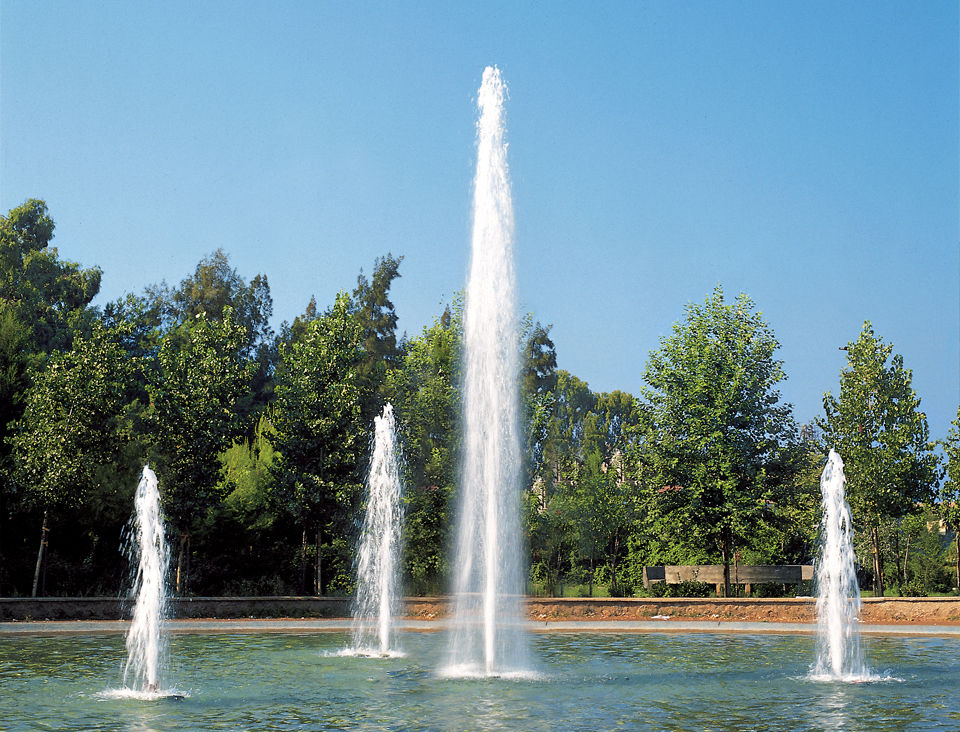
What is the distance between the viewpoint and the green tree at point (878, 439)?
30.3 meters

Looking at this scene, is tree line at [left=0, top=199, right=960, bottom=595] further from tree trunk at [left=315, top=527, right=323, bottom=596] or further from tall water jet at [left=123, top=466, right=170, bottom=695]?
tall water jet at [left=123, top=466, right=170, bottom=695]

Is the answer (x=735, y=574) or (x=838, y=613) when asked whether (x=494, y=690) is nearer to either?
(x=838, y=613)

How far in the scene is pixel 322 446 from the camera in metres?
33.1

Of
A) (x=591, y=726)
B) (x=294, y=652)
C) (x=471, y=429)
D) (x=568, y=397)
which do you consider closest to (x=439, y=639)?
(x=294, y=652)

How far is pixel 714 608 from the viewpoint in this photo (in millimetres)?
28625

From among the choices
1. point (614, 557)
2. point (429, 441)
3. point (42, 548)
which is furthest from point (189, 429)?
point (614, 557)

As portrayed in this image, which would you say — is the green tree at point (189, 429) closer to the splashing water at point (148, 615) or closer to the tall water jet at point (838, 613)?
the splashing water at point (148, 615)

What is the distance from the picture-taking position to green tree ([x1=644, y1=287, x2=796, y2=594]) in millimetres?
30969

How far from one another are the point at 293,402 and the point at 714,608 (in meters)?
15.3

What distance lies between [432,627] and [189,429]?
10620mm

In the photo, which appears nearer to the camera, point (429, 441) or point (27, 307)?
point (429, 441)

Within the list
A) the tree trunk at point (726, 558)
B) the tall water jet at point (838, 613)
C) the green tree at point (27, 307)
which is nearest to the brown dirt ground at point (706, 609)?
the tree trunk at point (726, 558)

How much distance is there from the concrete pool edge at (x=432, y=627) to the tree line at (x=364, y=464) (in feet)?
14.2

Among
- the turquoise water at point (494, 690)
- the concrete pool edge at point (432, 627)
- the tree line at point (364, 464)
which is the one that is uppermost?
the tree line at point (364, 464)
